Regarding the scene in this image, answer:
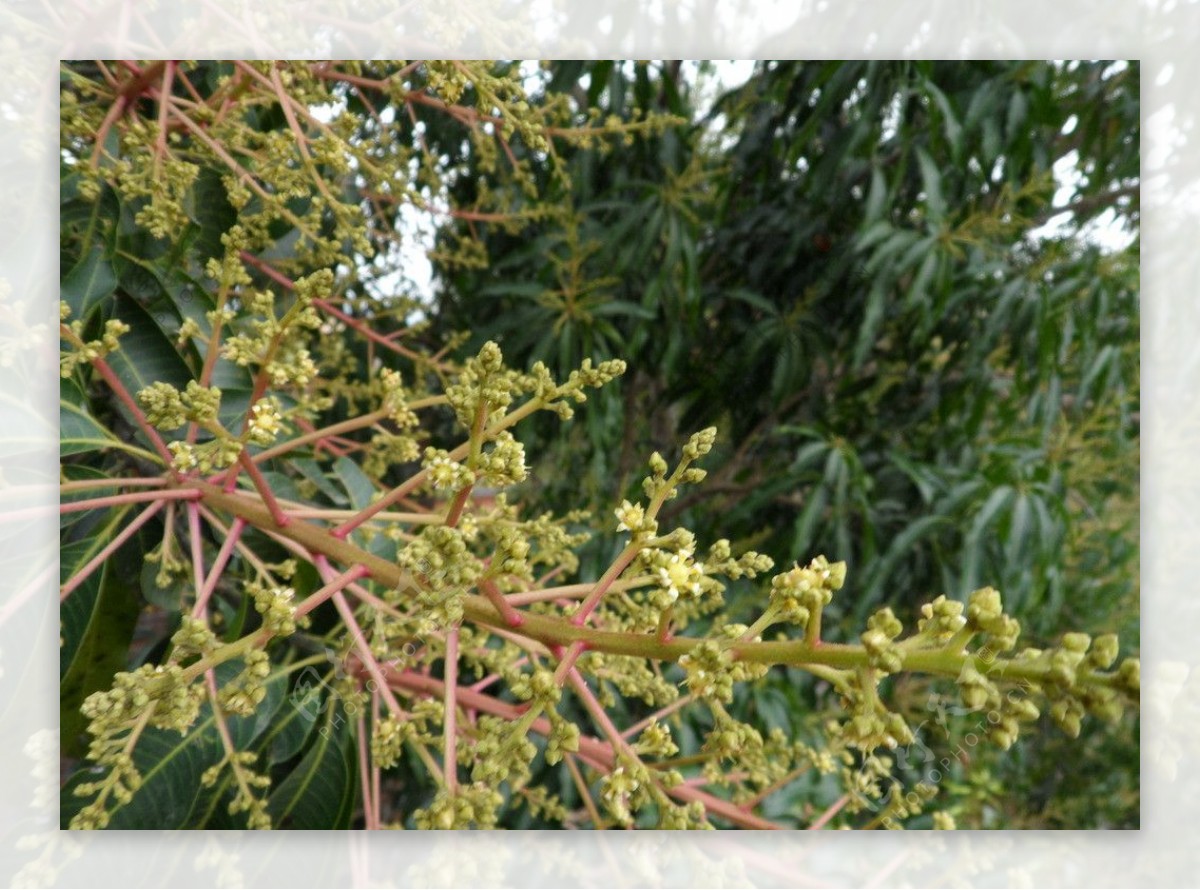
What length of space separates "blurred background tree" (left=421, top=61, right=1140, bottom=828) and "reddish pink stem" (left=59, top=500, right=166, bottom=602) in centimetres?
52

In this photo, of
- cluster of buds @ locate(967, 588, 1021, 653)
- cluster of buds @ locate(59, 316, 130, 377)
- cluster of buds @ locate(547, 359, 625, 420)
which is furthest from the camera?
cluster of buds @ locate(59, 316, 130, 377)

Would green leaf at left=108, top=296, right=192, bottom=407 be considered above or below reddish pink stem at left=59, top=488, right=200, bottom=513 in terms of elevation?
above

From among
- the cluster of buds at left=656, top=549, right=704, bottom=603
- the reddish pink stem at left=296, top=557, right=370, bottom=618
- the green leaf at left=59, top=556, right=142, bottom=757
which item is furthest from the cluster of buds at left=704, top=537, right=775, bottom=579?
the green leaf at left=59, top=556, right=142, bottom=757

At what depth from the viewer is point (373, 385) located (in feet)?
3.21

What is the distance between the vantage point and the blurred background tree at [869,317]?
1144 mm

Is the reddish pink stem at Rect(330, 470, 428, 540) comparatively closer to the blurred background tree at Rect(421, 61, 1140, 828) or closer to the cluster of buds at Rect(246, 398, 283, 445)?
the cluster of buds at Rect(246, 398, 283, 445)

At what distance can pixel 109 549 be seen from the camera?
756 millimetres

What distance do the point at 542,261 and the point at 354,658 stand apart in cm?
69

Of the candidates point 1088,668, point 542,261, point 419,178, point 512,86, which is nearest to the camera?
point 1088,668

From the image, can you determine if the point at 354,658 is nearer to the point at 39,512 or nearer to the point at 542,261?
the point at 39,512

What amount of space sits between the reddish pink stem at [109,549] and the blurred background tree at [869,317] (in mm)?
515

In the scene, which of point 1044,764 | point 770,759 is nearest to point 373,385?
point 770,759

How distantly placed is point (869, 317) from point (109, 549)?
1.01 m

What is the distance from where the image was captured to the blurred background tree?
114cm
